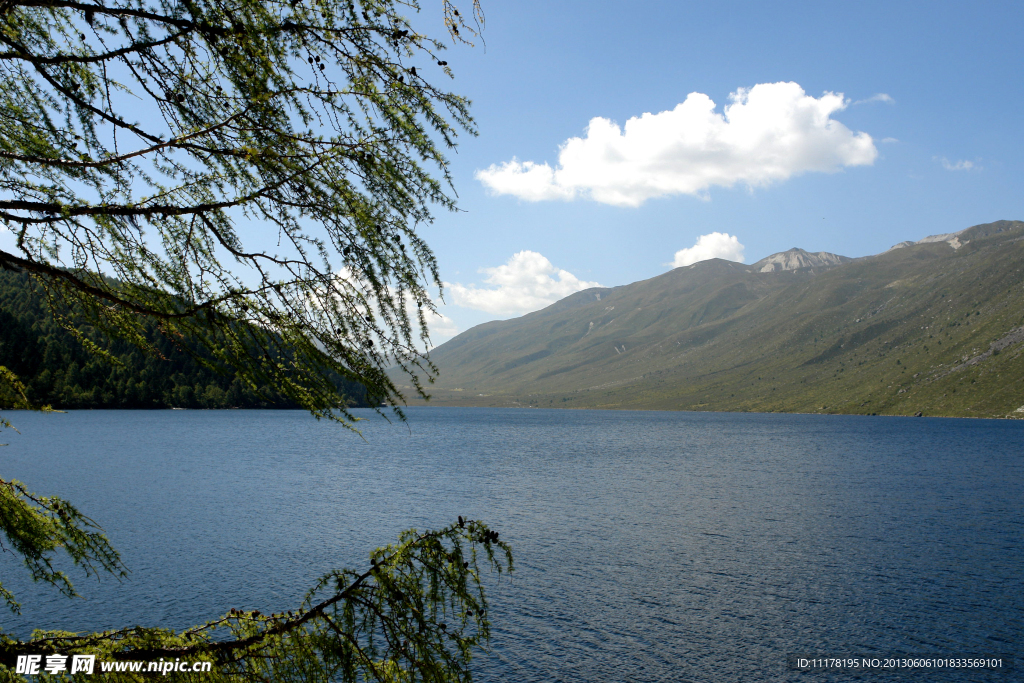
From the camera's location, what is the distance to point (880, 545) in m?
48.4

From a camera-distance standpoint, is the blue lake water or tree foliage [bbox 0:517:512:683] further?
the blue lake water

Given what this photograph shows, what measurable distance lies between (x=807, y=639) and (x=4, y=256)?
117ft

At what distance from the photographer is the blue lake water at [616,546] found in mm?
29422

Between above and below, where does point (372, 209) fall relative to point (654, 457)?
above

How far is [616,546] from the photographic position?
46.5 m

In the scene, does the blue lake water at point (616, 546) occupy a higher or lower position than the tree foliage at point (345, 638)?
lower

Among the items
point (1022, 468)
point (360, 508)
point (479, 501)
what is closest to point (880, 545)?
point (479, 501)

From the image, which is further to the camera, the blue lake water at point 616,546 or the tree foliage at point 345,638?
the blue lake water at point 616,546

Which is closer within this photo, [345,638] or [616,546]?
[345,638]

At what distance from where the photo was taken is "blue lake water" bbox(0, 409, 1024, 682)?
96.5ft

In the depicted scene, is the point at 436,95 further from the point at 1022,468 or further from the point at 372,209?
the point at 1022,468

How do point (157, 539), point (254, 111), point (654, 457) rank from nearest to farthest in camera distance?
point (254, 111), point (157, 539), point (654, 457)

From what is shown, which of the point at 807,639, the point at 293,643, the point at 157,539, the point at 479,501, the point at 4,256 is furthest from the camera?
the point at 479,501

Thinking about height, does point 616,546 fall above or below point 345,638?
below
